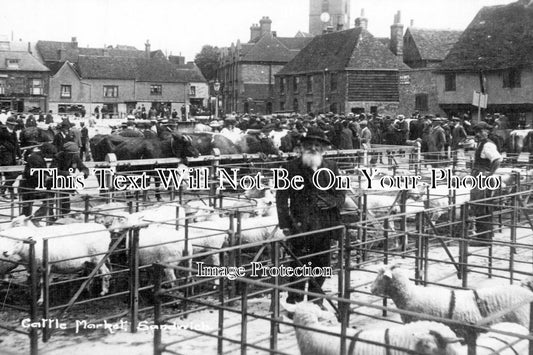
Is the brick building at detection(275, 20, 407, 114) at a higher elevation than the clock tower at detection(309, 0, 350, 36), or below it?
below

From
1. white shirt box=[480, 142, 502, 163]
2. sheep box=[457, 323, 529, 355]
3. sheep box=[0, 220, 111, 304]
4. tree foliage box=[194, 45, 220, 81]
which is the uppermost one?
tree foliage box=[194, 45, 220, 81]

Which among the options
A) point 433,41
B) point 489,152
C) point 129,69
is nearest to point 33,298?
point 489,152

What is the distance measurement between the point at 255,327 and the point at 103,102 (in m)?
70.1

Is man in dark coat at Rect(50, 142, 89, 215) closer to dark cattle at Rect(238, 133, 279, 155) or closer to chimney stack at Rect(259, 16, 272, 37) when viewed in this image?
dark cattle at Rect(238, 133, 279, 155)

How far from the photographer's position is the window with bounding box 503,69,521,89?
135 ft

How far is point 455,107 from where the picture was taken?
1790 inches

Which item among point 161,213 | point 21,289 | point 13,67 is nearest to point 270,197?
point 161,213

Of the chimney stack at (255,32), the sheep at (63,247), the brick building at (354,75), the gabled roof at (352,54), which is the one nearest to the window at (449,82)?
the brick building at (354,75)

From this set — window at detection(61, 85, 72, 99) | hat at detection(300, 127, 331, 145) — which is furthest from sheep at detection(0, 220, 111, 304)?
window at detection(61, 85, 72, 99)

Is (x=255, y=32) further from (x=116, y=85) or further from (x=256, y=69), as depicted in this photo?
(x=116, y=85)

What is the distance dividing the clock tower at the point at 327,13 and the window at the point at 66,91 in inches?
2393

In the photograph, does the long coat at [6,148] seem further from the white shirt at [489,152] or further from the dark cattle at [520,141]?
the dark cattle at [520,141]

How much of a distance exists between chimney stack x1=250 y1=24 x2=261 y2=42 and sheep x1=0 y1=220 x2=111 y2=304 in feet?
253

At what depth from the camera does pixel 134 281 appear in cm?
841
